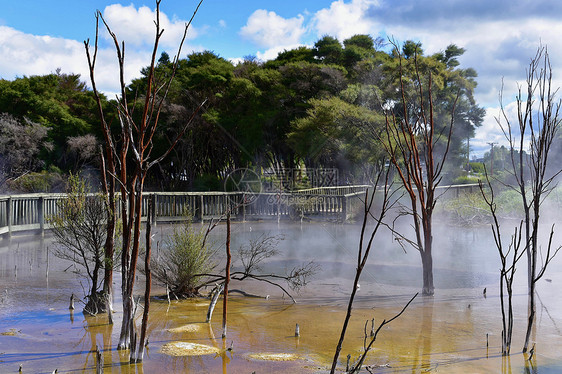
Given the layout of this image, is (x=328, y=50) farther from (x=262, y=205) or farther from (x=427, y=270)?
(x=427, y=270)

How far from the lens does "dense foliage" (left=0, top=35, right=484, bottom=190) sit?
1099 inches

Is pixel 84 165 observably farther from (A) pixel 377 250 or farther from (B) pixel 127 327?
(B) pixel 127 327

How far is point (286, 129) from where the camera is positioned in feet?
104

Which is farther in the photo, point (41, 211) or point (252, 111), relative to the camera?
point (252, 111)

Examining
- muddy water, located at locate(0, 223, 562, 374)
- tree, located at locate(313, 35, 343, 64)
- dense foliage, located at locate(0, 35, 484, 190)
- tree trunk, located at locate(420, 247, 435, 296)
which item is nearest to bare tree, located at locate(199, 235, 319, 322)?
muddy water, located at locate(0, 223, 562, 374)

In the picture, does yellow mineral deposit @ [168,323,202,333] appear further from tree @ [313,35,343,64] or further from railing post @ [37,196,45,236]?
tree @ [313,35,343,64]

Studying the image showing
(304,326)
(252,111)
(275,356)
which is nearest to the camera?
(275,356)

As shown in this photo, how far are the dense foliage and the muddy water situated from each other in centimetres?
1735

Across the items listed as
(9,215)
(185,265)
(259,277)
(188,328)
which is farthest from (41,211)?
(188,328)

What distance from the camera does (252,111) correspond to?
31.2 meters

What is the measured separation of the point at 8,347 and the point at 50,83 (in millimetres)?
32016

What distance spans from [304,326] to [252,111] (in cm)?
2540

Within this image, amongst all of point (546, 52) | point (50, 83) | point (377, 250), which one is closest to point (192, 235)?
point (546, 52)

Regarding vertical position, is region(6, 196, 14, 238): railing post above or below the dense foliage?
below
